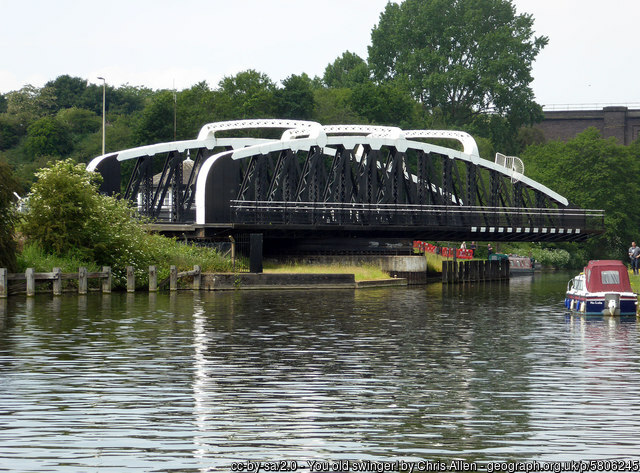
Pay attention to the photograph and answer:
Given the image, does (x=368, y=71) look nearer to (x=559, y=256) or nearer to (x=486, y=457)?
(x=559, y=256)

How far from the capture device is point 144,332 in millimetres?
32969

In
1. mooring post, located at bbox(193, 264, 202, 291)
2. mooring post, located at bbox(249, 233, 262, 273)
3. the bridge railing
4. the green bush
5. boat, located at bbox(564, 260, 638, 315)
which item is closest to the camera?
boat, located at bbox(564, 260, 638, 315)

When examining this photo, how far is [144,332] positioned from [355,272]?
33.8 meters

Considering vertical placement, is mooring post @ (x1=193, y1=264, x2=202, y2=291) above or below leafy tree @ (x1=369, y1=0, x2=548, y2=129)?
below

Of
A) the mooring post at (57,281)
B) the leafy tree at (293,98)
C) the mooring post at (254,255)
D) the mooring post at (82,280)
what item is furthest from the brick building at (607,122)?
the mooring post at (57,281)

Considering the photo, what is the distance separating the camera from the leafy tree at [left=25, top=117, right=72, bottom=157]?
399 ft

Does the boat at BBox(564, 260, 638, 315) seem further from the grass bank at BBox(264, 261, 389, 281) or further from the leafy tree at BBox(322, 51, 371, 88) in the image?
the leafy tree at BBox(322, 51, 371, 88)

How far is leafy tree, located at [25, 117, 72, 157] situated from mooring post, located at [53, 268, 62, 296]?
252 feet

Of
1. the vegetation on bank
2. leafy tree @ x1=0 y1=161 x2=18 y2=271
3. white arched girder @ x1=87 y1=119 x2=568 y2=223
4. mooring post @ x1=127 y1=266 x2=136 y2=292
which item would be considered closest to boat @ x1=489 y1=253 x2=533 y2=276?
white arched girder @ x1=87 y1=119 x2=568 y2=223

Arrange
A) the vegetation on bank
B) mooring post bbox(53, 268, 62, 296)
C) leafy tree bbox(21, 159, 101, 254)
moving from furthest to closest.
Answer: leafy tree bbox(21, 159, 101, 254) → the vegetation on bank → mooring post bbox(53, 268, 62, 296)

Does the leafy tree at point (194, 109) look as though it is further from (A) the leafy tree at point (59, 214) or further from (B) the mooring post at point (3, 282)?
(B) the mooring post at point (3, 282)

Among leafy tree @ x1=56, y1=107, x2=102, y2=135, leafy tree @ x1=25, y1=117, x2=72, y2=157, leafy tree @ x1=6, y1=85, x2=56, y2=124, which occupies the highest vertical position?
leafy tree @ x1=6, y1=85, x2=56, y2=124

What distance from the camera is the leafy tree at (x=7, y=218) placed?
46000mm

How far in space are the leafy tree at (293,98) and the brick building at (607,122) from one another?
5186cm
